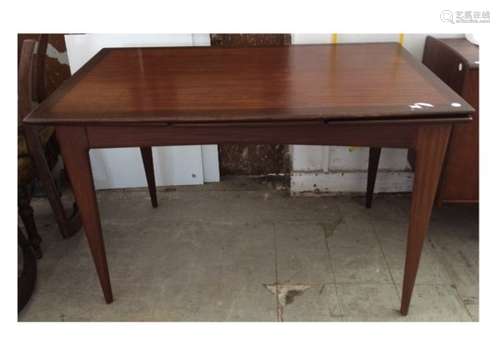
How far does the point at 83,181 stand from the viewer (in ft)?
4.21

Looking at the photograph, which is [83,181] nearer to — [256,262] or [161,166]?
[256,262]

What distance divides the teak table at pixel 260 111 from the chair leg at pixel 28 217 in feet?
1.45

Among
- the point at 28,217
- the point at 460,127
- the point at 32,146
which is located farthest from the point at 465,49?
the point at 28,217

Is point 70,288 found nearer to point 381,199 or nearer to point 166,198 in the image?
point 166,198

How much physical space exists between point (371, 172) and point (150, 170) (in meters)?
1.00

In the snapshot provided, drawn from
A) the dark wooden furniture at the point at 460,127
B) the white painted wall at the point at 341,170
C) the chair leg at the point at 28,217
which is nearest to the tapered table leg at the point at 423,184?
the dark wooden furniture at the point at 460,127

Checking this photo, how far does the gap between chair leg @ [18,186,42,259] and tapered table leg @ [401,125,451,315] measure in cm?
138

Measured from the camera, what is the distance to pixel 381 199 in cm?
209

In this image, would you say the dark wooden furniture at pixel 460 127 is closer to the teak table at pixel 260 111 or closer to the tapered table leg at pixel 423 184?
the teak table at pixel 260 111

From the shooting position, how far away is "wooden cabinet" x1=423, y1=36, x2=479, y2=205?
1.44m

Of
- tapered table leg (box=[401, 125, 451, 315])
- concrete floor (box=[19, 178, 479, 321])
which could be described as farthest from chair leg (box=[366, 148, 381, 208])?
tapered table leg (box=[401, 125, 451, 315])

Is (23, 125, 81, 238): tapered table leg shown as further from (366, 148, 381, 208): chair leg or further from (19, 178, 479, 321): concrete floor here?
(366, 148, 381, 208): chair leg
